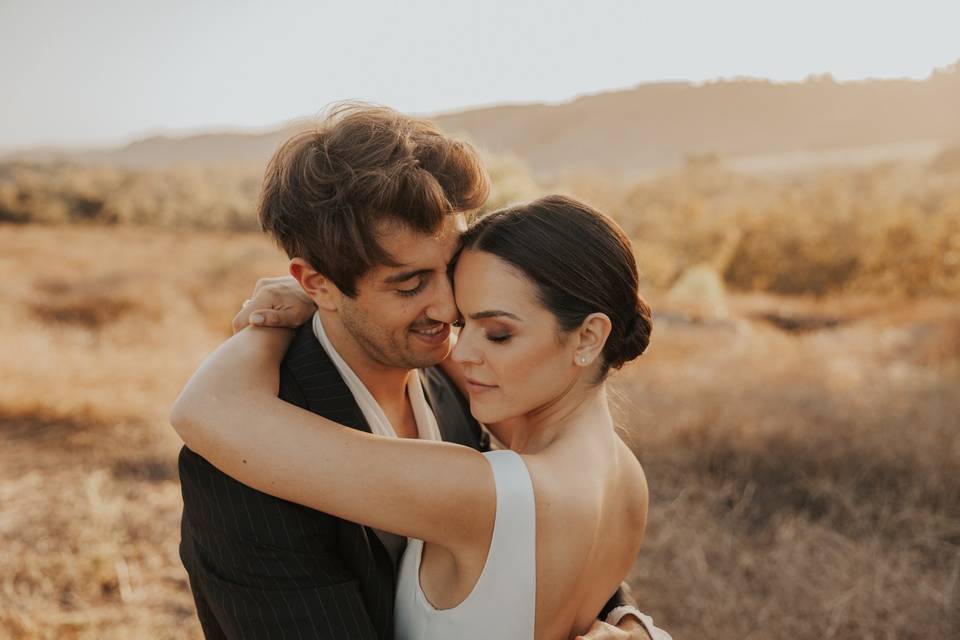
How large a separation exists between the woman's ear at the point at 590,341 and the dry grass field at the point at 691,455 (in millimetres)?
950

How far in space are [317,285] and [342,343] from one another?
0.61 ft

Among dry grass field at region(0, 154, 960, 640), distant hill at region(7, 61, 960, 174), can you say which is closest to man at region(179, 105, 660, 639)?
dry grass field at region(0, 154, 960, 640)

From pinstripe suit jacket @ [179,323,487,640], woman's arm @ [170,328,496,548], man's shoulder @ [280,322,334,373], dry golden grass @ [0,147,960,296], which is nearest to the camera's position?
woman's arm @ [170,328,496,548]

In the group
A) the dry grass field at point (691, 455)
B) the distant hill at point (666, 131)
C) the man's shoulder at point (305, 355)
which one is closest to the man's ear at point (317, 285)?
the man's shoulder at point (305, 355)

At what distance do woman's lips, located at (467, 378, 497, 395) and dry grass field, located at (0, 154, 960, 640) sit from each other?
0.99 m

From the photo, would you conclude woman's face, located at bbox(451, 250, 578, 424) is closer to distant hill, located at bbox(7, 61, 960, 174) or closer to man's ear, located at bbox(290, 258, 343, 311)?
man's ear, located at bbox(290, 258, 343, 311)

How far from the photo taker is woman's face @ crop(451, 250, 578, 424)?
2.00m

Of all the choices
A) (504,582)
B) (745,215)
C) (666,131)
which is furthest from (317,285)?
(666,131)

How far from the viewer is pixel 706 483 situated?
18.2ft

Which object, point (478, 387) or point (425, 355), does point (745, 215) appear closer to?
point (425, 355)

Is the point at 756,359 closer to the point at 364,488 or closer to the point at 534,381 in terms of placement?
the point at 534,381

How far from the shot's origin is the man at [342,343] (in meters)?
1.78

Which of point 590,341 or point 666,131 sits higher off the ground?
point 590,341

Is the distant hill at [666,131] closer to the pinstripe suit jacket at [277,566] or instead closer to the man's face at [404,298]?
the man's face at [404,298]
